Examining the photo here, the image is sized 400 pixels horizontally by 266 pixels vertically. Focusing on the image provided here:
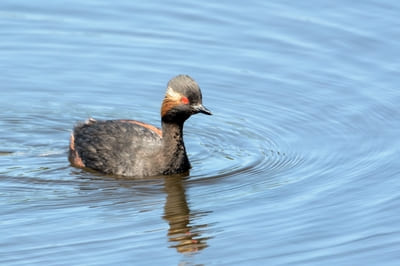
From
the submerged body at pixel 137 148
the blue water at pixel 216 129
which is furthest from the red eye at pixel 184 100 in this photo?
the blue water at pixel 216 129

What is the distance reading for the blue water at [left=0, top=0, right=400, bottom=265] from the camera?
36.9ft

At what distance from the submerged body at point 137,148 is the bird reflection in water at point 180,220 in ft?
0.93

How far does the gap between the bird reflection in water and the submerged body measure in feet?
0.93

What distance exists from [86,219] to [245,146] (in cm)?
359

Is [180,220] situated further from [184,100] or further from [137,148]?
[137,148]

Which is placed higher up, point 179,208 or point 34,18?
point 34,18

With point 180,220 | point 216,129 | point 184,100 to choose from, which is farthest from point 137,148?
point 180,220

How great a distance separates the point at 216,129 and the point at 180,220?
11.4 ft

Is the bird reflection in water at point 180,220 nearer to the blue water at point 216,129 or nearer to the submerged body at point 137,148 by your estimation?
the blue water at point 216,129

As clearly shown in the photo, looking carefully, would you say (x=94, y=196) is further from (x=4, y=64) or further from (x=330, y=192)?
(x=4, y=64)

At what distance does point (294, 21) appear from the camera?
1852cm

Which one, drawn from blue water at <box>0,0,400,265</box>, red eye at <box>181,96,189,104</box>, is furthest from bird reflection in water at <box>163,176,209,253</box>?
red eye at <box>181,96,189,104</box>

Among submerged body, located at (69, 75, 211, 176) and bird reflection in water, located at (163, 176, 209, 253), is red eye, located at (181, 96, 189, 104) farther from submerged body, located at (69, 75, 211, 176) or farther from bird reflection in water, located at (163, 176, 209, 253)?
bird reflection in water, located at (163, 176, 209, 253)

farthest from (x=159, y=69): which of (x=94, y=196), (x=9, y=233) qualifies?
(x=9, y=233)
